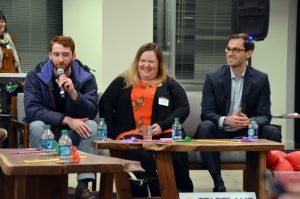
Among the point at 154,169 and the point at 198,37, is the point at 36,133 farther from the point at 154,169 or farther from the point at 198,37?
the point at 198,37

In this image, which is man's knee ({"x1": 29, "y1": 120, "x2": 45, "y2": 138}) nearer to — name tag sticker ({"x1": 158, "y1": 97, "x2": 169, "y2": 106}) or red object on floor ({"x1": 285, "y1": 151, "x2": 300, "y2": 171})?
name tag sticker ({"x1": 158, "y1": 97, "x2": 169, "y2": 106})

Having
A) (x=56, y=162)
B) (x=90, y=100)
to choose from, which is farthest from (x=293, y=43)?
(x=56, y=162)

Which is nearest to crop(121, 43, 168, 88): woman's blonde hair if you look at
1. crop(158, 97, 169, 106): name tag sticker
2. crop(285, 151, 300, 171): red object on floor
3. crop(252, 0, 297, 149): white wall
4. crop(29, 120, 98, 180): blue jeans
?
crop(158, 97, 169, 106): name tag sticker

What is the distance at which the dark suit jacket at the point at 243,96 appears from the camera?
3.87m

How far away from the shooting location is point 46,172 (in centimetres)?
214

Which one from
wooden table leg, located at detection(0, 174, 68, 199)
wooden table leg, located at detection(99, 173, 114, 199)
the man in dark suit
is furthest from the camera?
the man in dark suit

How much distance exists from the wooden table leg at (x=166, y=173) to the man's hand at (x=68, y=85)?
0.73 meters

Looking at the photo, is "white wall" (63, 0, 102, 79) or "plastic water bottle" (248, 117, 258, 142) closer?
"plastic water bottle" (248, 117, 258, 142)

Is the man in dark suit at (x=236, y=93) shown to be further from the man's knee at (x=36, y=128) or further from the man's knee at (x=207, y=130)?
the man's knee at (x=36, y=128)

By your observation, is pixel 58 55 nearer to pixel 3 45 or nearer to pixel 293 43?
pixel 3 45

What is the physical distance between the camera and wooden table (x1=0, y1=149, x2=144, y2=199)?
214 cm

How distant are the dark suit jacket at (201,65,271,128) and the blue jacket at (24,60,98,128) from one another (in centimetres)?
85

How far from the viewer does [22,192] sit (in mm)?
2252

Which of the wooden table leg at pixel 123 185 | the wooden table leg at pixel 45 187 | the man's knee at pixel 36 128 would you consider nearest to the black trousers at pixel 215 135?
the wooden table leg at pixel 123 185
